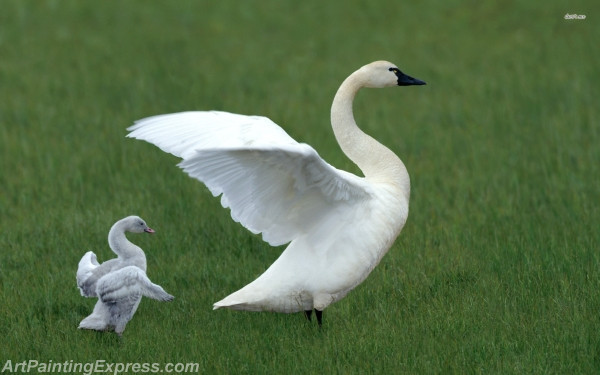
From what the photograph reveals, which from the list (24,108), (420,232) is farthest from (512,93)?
(24,108)

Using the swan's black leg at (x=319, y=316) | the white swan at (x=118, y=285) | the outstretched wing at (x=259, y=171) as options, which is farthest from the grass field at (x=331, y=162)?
the outstretched wing at (x=259, y=171)

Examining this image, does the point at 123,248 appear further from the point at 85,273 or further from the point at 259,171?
the point at 259,171

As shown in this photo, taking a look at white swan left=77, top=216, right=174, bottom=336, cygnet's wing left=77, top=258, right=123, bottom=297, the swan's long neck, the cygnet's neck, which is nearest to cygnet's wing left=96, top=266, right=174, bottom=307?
white swan left=77, top=216, right=174, bottom=336

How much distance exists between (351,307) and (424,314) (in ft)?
1.78

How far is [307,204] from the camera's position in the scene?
6.41 metres

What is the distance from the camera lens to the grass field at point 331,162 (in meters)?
6.42

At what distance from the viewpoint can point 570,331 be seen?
6.42m

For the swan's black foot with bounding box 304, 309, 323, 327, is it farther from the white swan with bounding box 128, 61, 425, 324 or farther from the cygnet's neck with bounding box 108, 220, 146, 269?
the cygnet's neck with bounding box 108, 220, 146, 269

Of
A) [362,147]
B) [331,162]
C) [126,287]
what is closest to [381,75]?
[362,147]

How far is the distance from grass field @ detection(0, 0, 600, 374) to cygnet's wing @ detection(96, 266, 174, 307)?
356 mm

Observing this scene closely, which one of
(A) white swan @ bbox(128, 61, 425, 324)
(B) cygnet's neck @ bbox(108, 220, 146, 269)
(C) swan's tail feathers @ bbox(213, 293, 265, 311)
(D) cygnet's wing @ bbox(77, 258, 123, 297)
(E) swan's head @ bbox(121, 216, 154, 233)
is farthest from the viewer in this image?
(E) swan's head @ bbox(121, 216, 154, 233)

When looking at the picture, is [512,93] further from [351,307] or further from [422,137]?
[351,307]

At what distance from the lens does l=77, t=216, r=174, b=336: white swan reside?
6.14 meters

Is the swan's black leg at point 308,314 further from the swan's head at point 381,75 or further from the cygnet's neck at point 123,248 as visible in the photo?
the swan's head at point 381,75
